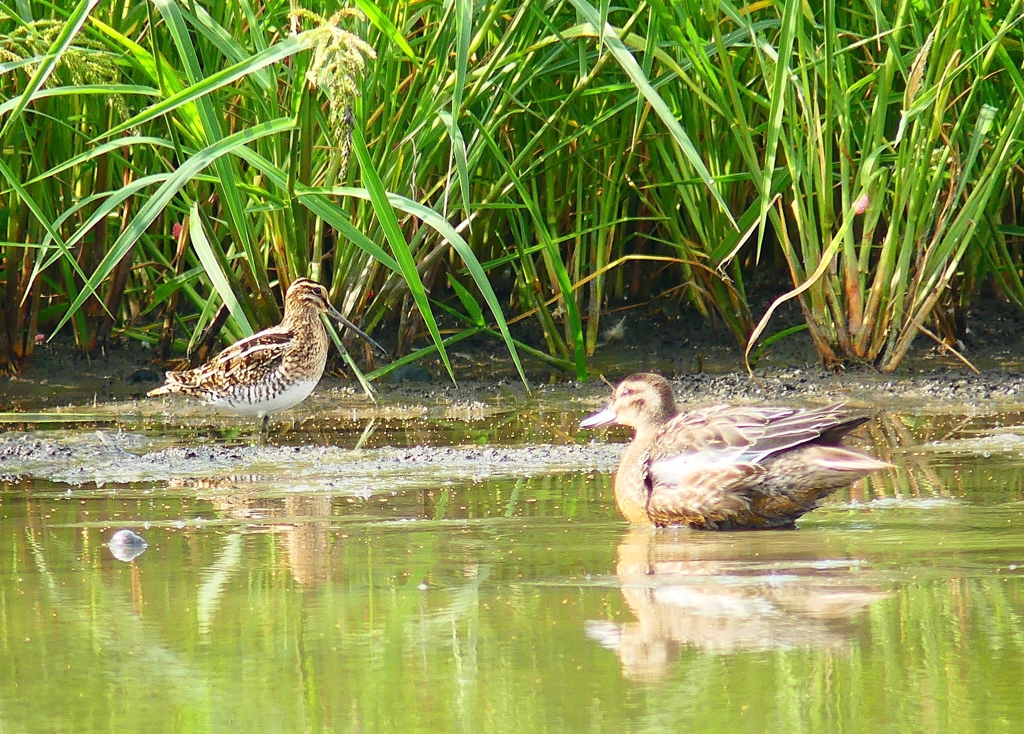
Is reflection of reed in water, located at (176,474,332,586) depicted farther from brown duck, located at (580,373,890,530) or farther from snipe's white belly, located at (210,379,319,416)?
snipe's white belly, located at (210,379,319,416)

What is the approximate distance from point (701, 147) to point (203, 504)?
3249 mm

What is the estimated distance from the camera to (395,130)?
20.4 feet

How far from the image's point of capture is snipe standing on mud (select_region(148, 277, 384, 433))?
6.40 metres

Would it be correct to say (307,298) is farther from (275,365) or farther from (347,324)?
(275,365)

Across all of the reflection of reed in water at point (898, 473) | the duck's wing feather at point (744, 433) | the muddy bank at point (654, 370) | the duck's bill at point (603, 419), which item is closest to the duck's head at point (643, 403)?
the duck's bill at point (603, 419)

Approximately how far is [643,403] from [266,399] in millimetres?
1927

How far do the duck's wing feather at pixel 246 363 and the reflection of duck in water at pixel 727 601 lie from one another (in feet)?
8.49

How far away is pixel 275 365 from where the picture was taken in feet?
20.9

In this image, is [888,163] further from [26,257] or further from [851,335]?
[26,257]

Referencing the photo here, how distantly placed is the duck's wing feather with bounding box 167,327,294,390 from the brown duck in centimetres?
217

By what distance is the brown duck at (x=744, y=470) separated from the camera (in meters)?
4.38

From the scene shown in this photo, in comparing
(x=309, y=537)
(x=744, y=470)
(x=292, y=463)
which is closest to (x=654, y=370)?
(x=292, y=463)

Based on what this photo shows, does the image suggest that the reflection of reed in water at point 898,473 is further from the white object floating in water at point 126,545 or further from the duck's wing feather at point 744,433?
the white object floating in water at point 126,545

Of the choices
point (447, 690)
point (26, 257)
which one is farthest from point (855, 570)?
point (26, 257)
